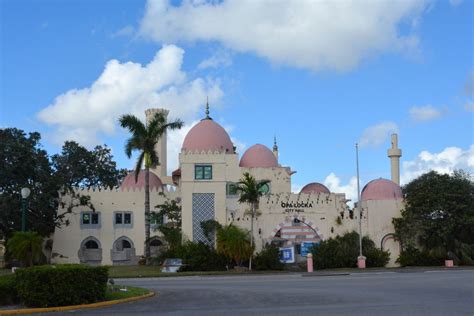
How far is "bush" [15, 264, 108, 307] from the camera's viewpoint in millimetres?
17375

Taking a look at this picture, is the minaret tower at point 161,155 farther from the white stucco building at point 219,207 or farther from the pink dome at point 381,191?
the pink dome at point 381,191

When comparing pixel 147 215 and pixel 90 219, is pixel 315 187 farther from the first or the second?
pixel 90 219

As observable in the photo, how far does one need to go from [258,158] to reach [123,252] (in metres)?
13.2

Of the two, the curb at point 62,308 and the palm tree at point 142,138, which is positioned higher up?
the palm tree at point 142,138

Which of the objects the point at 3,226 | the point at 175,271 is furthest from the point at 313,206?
the point at 3,226

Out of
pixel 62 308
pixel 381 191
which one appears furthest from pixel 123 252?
pixel 62 308

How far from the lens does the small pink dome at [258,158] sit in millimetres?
52000

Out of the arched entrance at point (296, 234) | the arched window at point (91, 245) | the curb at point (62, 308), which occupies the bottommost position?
the curb at point (62, 308)

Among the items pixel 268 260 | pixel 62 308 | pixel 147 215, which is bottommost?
pixel 268 260

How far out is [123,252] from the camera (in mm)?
49781

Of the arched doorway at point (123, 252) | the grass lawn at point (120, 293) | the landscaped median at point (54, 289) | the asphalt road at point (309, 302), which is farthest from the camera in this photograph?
the arched doorway at point (123, 252)

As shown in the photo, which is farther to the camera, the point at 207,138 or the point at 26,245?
the point at 207,138

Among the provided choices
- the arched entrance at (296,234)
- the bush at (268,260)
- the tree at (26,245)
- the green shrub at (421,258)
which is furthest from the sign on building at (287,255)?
the tree at (26,245)

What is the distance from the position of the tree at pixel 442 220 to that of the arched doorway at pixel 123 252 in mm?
20321
